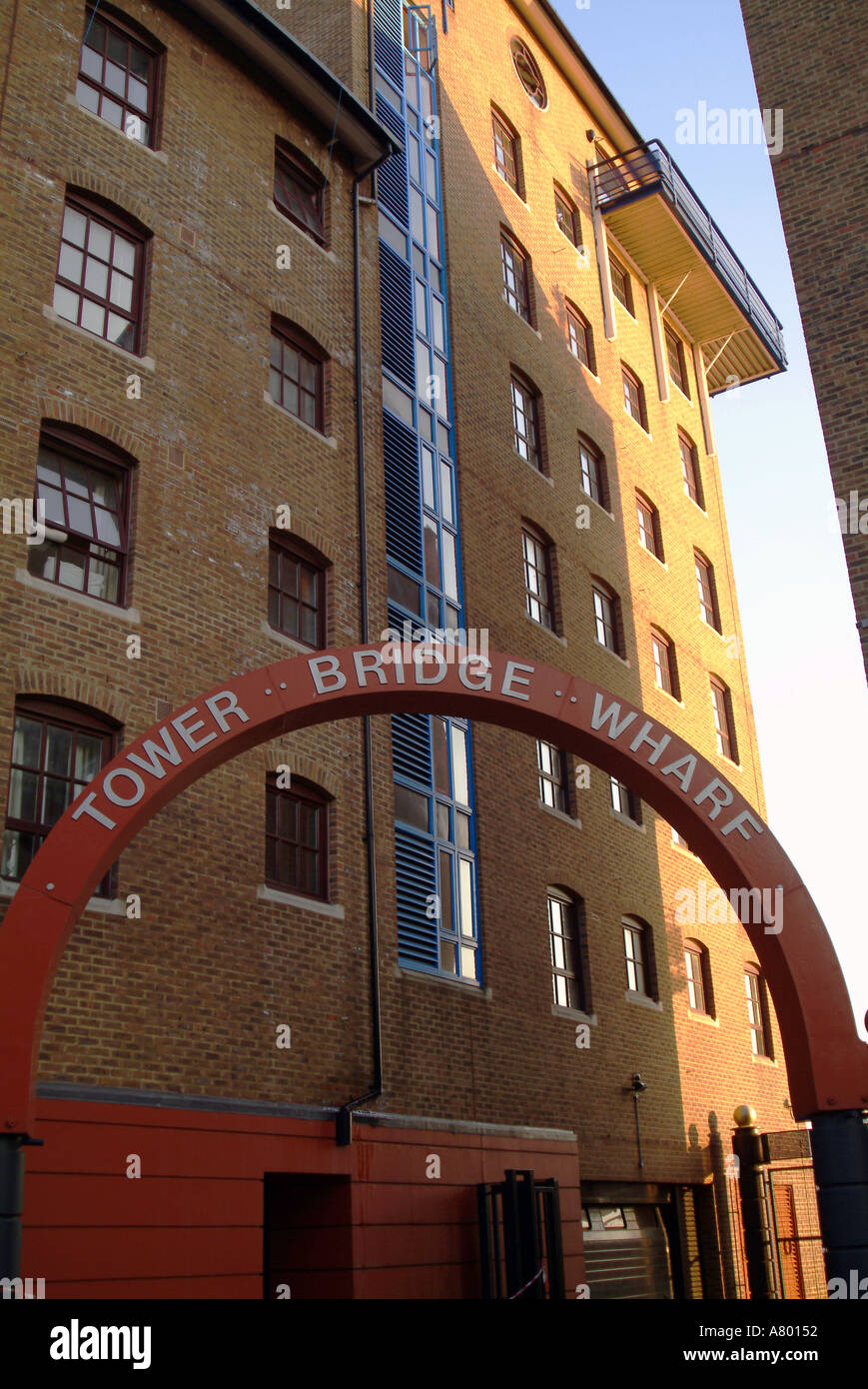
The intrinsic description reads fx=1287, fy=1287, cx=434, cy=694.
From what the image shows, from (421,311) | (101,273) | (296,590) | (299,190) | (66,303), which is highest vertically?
(299,190)

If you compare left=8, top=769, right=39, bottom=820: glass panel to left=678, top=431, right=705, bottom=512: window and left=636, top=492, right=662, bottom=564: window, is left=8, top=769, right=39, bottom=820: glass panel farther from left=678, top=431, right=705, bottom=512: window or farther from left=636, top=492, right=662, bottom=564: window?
left=678, top=431, right=705, bottom=512: window

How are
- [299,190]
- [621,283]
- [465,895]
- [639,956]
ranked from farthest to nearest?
[621,283] → [639,956] → [299,190] → [465,895]

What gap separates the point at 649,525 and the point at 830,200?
14145 millimetres

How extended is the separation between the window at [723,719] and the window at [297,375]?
14.8 metres

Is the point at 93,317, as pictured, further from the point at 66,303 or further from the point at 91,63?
the point at 91,63

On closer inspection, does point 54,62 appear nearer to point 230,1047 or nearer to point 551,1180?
point 230,1047

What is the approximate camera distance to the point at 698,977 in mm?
25141

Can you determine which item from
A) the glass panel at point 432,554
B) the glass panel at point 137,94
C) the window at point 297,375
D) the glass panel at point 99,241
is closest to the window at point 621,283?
the glass panel at point 432,554

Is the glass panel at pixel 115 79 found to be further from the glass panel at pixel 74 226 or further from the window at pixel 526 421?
the window at pixel 526 421

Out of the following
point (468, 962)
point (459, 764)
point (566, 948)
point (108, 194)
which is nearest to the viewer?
point (108, 194)

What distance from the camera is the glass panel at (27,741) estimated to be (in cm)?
1188

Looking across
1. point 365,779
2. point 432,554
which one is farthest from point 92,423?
point 432,554

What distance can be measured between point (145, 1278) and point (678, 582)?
2117cm
